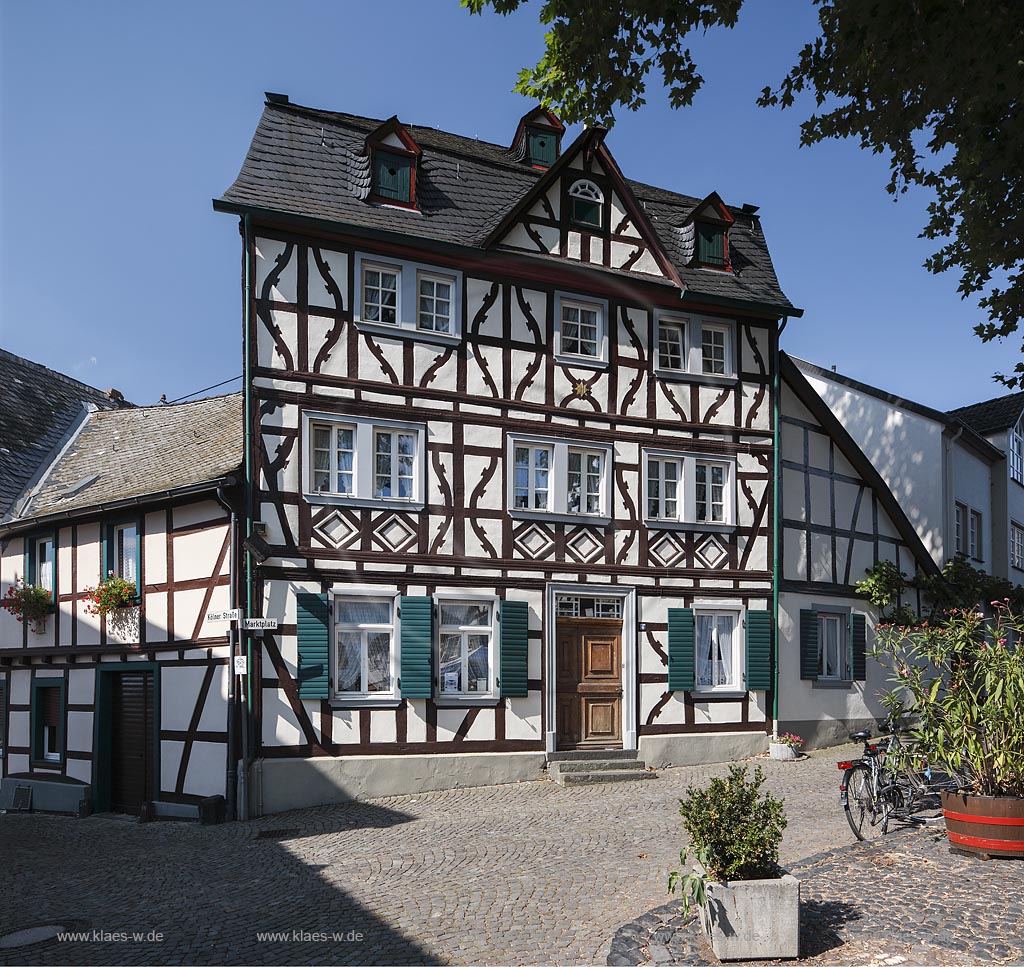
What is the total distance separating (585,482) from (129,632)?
7.76 metres

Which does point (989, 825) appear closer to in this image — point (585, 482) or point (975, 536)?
point (585, 482)

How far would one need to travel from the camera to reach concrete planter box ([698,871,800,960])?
6.95 meters

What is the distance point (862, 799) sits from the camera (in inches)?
423

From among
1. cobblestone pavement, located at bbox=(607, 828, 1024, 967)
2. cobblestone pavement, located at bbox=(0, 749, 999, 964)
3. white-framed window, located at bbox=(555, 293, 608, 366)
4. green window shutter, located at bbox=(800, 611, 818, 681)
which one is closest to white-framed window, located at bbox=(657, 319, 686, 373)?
white-framed window, located at bbox=(555, 293, 608, 366)

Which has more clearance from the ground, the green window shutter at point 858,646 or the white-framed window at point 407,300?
the white-framed window at point 407,300

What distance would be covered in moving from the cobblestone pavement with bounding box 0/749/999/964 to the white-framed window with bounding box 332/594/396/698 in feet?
5.62

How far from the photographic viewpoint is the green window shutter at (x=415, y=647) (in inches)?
625

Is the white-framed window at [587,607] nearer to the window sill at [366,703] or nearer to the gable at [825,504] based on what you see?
the window sill at [366,703]

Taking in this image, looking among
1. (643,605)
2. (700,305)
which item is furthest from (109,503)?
(700,305)

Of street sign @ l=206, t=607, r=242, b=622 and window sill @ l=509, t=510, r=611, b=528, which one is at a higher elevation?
window sill @ l=509, t=510, r=611, b=528

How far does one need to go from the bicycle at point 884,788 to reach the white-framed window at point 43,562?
1425 cm

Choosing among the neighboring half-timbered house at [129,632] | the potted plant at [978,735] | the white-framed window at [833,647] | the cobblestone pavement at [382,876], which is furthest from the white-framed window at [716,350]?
the potted plant at [978,735]

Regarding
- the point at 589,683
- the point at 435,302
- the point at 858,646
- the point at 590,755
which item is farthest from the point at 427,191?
the point at 858,646

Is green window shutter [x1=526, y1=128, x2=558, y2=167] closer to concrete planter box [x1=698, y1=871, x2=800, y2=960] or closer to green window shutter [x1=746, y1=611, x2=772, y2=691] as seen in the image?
green window shutter [x1=746, y1=611, x2=772, y2=691]
